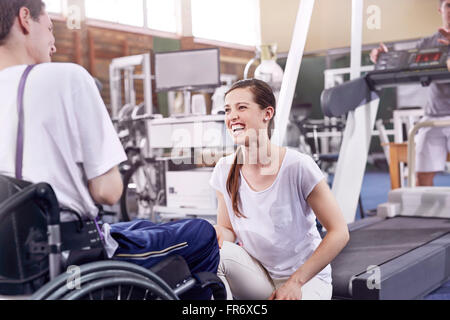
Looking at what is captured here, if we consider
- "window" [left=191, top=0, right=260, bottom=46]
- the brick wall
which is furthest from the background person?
the brick wall

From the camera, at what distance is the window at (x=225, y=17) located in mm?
2111

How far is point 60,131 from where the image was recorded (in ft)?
3.16

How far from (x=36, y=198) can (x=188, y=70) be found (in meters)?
3.58

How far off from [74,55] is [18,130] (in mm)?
6307

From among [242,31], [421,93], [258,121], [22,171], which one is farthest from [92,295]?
[421,93]

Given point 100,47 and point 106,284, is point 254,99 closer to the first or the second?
point 106,284

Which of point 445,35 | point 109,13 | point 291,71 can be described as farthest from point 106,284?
point 109,13

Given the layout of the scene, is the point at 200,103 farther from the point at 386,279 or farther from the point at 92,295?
the point at 92,295

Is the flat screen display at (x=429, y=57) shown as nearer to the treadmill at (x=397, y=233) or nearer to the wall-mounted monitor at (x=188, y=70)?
the treadmill at (x=397, y=233)

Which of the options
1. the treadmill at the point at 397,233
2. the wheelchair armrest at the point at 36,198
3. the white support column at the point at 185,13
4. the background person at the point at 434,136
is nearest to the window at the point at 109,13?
the white support column at the point at 185,13

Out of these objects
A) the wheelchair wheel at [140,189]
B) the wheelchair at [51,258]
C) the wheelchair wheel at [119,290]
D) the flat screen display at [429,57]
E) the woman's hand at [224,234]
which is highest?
the flat screen display at [429,57]

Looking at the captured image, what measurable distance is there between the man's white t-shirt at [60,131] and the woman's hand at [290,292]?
60 centimetres

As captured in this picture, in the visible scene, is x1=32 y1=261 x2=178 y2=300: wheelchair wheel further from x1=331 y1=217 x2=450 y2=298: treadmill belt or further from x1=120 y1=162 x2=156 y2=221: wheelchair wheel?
x1=120 y1=162 x2=156 y2=221: wheelchair wheel

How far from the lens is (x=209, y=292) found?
126 cm
